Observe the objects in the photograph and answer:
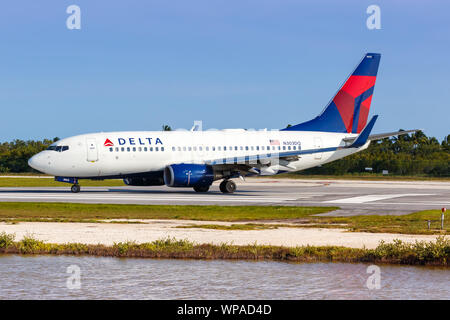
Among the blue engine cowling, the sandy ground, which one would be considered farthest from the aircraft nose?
the sandy ground

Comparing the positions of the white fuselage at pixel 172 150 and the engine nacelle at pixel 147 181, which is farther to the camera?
the engine nacelle at pixel 147 181

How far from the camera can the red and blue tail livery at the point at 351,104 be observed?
56.4 meters

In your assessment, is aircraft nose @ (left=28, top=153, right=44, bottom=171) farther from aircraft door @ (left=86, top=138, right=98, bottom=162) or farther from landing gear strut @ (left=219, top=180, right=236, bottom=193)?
landing gear strut @ (left=219, top=180, right=236, bottom=193)

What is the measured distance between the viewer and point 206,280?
18.1 meters

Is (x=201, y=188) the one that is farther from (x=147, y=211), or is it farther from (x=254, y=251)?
(x=254, y=251)

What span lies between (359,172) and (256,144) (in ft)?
165

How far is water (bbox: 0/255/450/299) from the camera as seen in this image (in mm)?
16500

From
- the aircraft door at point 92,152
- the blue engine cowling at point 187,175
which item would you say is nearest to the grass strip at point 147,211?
the aircraft door at point 92,152

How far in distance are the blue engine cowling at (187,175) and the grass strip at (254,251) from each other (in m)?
24.3

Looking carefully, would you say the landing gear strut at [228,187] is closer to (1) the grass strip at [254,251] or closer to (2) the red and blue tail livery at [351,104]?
(2) the red and blue tail livery at [351,104]

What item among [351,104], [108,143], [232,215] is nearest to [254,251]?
[232,215]
